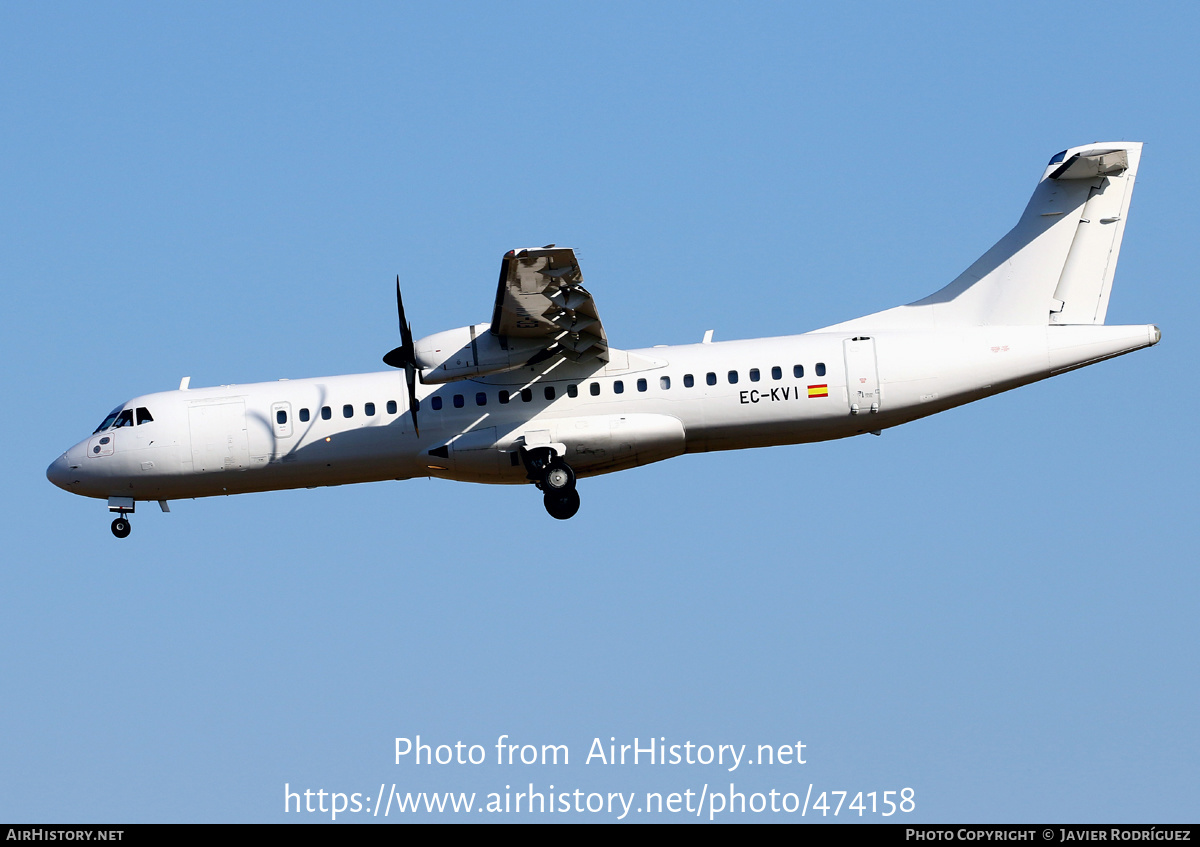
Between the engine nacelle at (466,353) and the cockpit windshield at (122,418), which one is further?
the cockpit windshield at (122,418)

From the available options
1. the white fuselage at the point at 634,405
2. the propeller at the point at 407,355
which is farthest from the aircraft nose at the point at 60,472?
the propeller at the point at 407,355

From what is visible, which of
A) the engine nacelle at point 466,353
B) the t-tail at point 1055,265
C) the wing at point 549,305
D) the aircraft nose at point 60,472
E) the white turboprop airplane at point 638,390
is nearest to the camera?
the wing at point 549,305

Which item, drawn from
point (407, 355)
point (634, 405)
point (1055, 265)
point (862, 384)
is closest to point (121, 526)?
point (407, 355)

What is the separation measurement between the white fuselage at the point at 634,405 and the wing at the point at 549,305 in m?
0.63

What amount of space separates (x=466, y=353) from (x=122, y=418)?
25.2 feet

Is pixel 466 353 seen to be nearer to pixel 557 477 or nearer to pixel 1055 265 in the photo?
pixel 557 477

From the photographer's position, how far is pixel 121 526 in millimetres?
27266

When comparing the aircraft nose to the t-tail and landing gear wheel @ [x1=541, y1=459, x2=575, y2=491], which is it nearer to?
landing gear wheel @ [x1=541, y1=459, x2=575, y2=491]

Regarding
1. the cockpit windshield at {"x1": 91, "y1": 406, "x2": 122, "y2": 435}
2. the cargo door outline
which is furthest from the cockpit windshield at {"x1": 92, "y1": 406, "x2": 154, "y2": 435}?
the cargo door outline

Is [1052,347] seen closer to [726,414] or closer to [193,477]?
[726,414]

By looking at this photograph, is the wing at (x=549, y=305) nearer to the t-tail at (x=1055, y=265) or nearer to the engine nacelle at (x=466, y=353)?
the engine nacelle at (x=466, y=353)

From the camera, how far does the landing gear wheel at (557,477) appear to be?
25328mm
